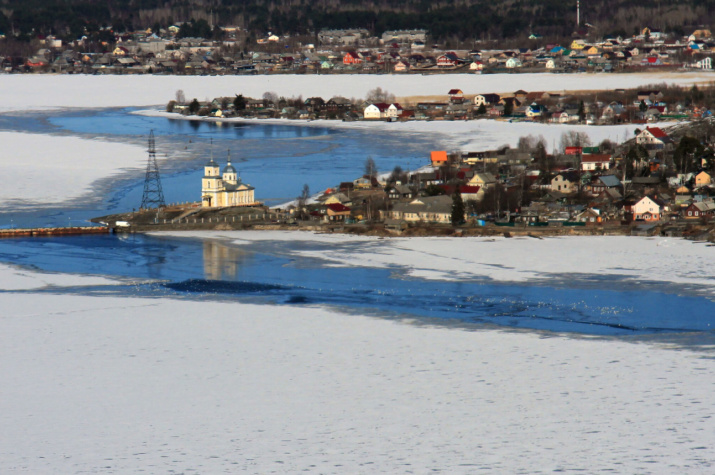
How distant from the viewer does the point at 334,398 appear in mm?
8016

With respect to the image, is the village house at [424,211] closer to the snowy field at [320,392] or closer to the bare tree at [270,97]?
the snowy field at [320,392]

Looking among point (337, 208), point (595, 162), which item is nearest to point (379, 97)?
point (595, 162)

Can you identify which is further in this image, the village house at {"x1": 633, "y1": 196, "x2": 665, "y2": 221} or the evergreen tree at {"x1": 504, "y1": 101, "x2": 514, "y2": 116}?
the evergreen tree at {"x1": 504, "y1": 101, "x2": 514, "y2": 116}

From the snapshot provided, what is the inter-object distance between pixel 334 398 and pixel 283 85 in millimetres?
38423

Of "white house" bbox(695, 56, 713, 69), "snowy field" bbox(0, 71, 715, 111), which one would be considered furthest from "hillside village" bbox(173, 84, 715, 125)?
"white house" bbox(695, 56, 713, 69)

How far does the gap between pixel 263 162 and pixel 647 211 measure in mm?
9759

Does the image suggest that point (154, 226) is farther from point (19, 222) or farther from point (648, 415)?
point (648, 415)

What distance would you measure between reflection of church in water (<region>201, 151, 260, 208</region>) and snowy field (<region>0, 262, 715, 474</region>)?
308 inches

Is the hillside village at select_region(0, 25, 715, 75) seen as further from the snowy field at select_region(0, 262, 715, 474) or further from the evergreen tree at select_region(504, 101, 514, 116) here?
the snowy field at select_region(0, 262, 715, 474)

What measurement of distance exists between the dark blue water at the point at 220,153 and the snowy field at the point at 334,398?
810cm

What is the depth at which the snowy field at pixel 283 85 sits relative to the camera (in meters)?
40.4

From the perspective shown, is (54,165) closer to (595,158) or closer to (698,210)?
(595,158)

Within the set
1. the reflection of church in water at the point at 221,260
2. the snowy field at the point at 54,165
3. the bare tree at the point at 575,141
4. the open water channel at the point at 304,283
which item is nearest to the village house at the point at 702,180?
the bare tree at the point at 575,141

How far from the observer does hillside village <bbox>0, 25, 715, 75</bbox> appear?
49.9 metres
